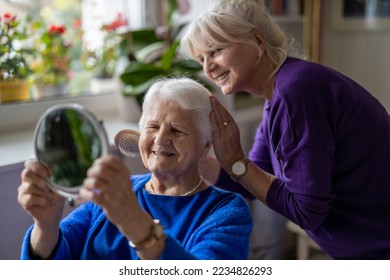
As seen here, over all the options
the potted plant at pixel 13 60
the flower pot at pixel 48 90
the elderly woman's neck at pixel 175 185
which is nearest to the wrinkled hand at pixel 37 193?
the elderly woman's neck at pixel 175 185

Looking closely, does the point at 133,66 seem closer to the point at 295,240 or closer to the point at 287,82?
the point at 287,82

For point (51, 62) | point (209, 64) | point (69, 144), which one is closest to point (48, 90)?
point (51, 62)

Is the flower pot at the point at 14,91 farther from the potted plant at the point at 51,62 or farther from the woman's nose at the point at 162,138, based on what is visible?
the woman's nose at the point at 162,138

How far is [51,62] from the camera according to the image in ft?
5.93

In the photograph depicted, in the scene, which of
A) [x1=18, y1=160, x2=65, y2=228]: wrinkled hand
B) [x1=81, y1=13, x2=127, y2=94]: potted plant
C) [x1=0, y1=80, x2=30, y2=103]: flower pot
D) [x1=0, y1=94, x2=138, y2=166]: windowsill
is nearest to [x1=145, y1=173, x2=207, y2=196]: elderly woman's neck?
[x1=0, y1=94, x2=138, y2=166]: windowsill

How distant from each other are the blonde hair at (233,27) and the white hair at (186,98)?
105 mm

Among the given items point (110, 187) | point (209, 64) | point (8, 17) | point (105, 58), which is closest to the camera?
point (110, 187)

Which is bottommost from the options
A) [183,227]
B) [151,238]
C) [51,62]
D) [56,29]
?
[183,227]

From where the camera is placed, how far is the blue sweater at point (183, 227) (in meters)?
0.97

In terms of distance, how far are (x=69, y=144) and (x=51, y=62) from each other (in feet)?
3.76

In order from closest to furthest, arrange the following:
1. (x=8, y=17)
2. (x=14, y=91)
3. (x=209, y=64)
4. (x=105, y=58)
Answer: (x=209, y=64)
(x=8, y=17)
(x=14, y=91)
(x=105, y=58)

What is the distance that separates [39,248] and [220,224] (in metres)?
0.35

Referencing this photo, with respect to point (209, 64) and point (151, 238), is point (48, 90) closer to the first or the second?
point (209, 64)

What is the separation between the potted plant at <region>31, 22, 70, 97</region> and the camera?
1.75 meters
